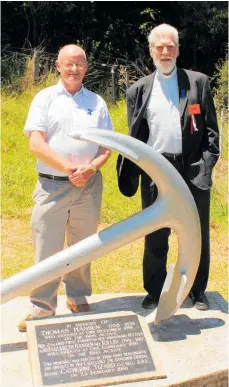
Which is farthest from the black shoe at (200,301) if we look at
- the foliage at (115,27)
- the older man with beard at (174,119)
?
the foliage at (115,27)

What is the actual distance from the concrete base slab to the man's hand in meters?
1.02

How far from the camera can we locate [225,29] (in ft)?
49.4

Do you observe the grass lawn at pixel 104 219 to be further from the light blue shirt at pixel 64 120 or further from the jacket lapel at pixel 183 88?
the jacket lapel at pixel 183 88

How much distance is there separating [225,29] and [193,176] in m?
12.3

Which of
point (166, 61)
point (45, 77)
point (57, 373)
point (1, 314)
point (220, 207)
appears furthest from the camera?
point (45, 77)

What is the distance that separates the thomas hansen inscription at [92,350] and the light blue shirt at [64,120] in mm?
884

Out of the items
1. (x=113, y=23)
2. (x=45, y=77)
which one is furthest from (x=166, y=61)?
(x=113, y=23)

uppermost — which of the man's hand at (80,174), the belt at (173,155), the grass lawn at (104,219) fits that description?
the belt at (173,155)

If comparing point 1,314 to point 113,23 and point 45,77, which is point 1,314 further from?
point 113,23

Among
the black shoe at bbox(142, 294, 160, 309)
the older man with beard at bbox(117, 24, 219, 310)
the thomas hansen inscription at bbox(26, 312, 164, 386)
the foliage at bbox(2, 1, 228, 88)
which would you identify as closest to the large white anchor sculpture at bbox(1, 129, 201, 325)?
the thomas hansen inscription at bbox(26, 312, 164, 386)

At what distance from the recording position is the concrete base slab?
10.7ft

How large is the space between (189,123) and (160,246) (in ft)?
2.67

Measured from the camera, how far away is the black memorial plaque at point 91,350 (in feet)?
10.3

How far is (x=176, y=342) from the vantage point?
3.61m
